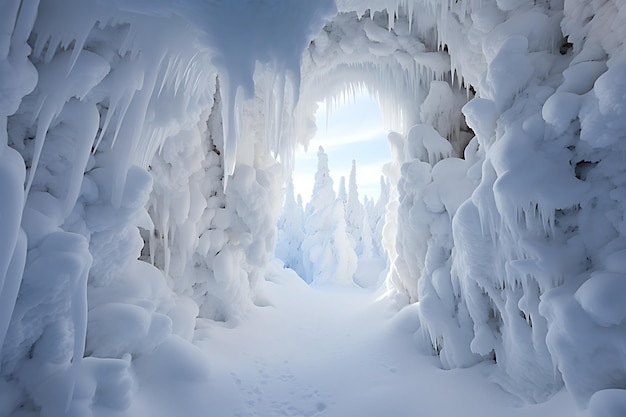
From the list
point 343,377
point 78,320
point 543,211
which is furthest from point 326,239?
point 78,320

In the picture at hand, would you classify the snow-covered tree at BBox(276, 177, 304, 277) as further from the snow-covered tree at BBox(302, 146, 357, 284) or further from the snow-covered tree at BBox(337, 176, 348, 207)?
the snow-covered tree at BBox(302, 146, 357, 284)

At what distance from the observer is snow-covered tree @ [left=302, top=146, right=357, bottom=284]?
18.3m

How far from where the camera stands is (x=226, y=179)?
3.90 metres

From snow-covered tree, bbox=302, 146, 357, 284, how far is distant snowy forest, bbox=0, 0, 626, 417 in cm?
1292

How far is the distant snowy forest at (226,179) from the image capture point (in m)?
2.68

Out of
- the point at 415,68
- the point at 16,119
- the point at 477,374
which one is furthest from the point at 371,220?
the point at 16,119

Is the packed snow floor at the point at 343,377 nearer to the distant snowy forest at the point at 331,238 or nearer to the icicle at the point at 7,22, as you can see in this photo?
the icicle at the point at 7,22

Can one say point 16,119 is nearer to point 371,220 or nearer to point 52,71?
point 52,71

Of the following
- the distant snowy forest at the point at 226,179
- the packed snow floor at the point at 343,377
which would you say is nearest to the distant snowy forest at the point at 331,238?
the packed snow floor at the point at 343,377

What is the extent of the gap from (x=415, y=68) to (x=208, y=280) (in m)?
6.06

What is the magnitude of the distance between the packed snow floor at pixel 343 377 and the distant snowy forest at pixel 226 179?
0.25 m

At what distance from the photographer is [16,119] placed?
2959mm

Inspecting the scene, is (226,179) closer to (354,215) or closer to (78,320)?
(78,320)

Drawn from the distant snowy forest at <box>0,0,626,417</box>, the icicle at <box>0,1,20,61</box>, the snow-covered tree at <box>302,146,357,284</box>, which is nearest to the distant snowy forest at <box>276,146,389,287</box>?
the snow-covered tree at <box>302,146,357,284</box>
